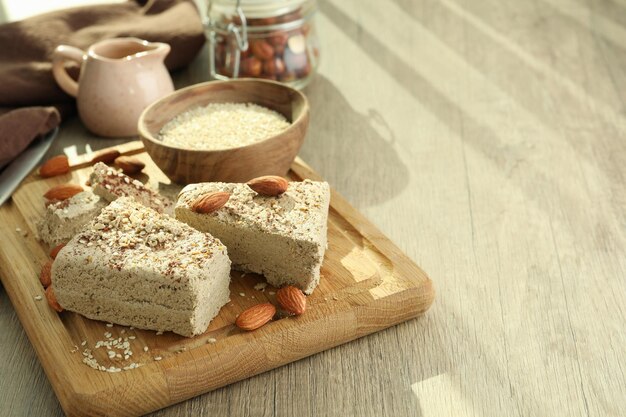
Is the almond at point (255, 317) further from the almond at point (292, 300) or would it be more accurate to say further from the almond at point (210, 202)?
the almond at point (210, 202)

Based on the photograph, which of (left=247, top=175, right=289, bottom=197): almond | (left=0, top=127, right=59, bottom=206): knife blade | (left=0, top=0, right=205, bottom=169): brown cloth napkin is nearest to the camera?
(left=247, top=175, right=289, bottom=197): almond

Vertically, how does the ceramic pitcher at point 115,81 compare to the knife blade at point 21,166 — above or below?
above

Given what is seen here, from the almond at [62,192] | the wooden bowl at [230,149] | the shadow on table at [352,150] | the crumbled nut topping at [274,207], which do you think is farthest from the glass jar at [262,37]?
the crumbled nut topping at [274,207]

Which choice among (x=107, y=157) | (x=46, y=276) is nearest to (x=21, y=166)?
(x=107, y=157)

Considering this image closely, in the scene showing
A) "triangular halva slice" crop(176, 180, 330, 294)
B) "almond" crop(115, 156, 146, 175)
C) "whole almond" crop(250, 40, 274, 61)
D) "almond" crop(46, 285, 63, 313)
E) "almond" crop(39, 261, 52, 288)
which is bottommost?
"almond" crop(115, 156, 146, 175)

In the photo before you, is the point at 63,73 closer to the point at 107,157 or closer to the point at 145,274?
the point at 107,157

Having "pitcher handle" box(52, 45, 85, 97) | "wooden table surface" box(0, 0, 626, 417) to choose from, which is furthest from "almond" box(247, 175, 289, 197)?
"pitcher handle" box(52, 45, 85, 97)

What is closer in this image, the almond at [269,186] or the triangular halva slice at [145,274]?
the triangular halva slice at [145,274]

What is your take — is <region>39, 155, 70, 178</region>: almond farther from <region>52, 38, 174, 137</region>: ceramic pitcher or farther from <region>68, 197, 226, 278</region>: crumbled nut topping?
<region>68, 197, 226, 278</region>: crumbled nut topping

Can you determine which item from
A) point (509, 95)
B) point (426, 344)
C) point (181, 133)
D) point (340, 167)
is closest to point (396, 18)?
point (509, 95)
